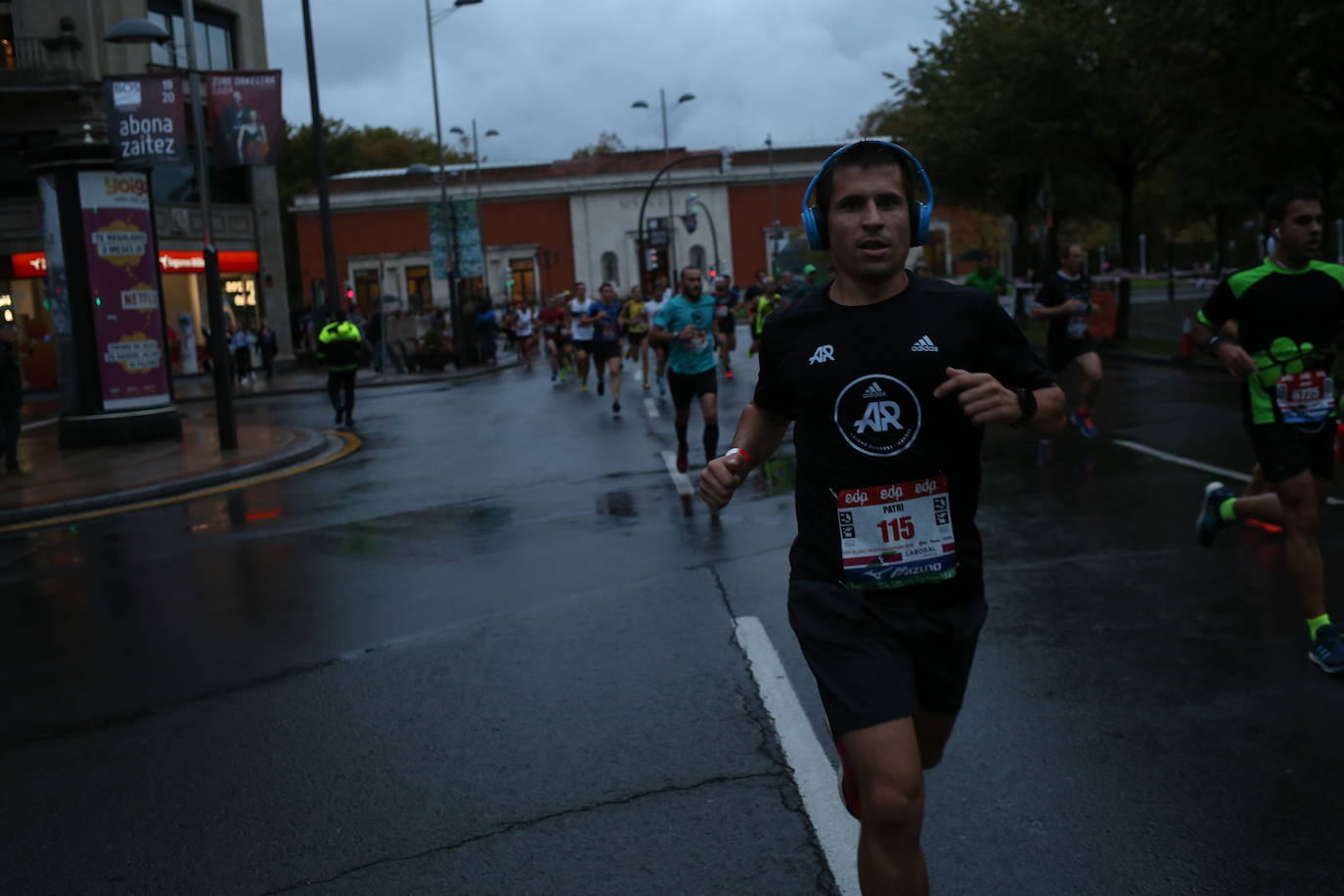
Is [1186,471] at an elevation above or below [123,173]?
below

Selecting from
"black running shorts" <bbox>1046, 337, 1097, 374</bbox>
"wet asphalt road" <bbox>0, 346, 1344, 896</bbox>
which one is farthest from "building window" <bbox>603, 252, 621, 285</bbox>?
"wet asphalt road" <bbox>0, 346, 1344, 896</bbox>

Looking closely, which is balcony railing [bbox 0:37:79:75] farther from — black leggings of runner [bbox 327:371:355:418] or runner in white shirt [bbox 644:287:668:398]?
runner in white shirt [bbox 644:287:668:398]

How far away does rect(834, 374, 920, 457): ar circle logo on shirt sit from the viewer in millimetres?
3098

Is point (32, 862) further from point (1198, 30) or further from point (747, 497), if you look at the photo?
point (1198, 30)

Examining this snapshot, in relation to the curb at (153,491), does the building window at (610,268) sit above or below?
above

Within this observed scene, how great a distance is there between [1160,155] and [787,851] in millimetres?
30052

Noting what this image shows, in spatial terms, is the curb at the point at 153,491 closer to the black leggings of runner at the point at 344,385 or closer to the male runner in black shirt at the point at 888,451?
the black leggings of runner at the point at 344,385

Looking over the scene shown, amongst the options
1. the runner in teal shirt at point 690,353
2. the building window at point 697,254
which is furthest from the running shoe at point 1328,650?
the building window at point 697,254

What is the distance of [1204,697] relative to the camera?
5.09m

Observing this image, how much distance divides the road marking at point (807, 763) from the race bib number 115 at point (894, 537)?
0.82 meters

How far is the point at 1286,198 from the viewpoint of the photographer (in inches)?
223

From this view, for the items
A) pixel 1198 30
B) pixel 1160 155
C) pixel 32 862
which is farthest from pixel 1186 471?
pixel 1160 155

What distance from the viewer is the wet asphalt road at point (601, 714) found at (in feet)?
12.8

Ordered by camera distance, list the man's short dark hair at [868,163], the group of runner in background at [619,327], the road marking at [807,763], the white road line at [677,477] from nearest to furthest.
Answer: the man's short dark hair at [868,163]
the road marking at [807,763]
the white road line at [677,477]
the group of runner in background at [619,327]
